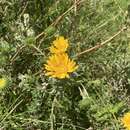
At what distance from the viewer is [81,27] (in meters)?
2.61

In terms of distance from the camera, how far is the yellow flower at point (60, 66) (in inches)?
87.6

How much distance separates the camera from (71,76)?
7.55 ft

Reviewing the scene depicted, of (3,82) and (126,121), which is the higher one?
(3,82)

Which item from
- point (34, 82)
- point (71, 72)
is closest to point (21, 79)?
point (34, 82)

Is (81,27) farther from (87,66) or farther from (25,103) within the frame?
(25,103)

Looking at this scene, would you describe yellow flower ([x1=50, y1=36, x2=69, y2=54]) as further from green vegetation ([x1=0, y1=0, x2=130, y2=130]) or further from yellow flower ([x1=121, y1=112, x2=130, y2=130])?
yellow flower ([x1=121, y1=112, x2=130, y2=130])

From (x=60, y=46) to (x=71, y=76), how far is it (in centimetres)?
14

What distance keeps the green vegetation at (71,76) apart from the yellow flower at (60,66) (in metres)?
0.04

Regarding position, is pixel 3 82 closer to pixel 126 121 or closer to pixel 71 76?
pixel 71 76

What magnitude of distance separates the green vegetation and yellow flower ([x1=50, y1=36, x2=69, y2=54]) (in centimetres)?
5

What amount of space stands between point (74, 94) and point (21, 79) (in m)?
0.25

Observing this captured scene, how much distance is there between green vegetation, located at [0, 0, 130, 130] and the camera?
232 cm

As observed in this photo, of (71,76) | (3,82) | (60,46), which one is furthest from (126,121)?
(3,82)

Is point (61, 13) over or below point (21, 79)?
over
